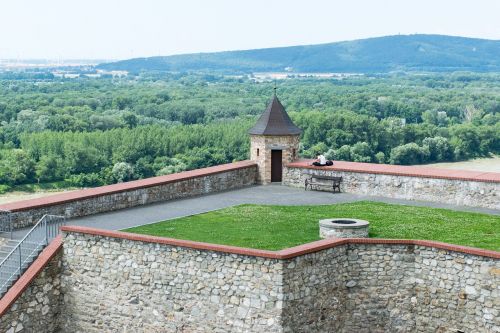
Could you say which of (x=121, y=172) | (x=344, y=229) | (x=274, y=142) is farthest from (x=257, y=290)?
(x=121, y=172)

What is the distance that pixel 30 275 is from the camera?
18219mm

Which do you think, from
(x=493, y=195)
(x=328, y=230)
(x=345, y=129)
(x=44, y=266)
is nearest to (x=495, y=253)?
(x=328, y=230)

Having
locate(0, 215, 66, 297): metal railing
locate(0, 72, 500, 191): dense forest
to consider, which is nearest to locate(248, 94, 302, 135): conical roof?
locate(0, 215, 66, 297): metal railing

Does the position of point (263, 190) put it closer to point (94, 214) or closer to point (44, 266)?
point (94, 214)

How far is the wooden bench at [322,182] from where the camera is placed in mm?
24891

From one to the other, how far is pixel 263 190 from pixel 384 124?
6532 centimetres

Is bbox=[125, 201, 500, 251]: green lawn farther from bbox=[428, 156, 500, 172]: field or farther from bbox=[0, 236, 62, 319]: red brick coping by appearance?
bbox=[428, 156, 500, 172]: field

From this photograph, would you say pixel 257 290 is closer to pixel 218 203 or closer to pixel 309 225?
pixel 309 225

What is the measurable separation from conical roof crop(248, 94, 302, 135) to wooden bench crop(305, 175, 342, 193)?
150 cm

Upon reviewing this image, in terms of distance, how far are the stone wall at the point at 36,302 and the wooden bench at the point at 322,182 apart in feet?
28.5

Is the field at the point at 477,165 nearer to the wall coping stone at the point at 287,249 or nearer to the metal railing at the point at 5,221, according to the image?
the wall coping stone at the point at 287,249

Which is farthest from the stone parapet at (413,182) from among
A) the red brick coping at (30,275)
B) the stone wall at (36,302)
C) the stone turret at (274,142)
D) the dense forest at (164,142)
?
the dense forest at (164,142)

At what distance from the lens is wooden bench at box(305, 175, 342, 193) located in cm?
2489

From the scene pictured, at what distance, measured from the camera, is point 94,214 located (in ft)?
71.7
